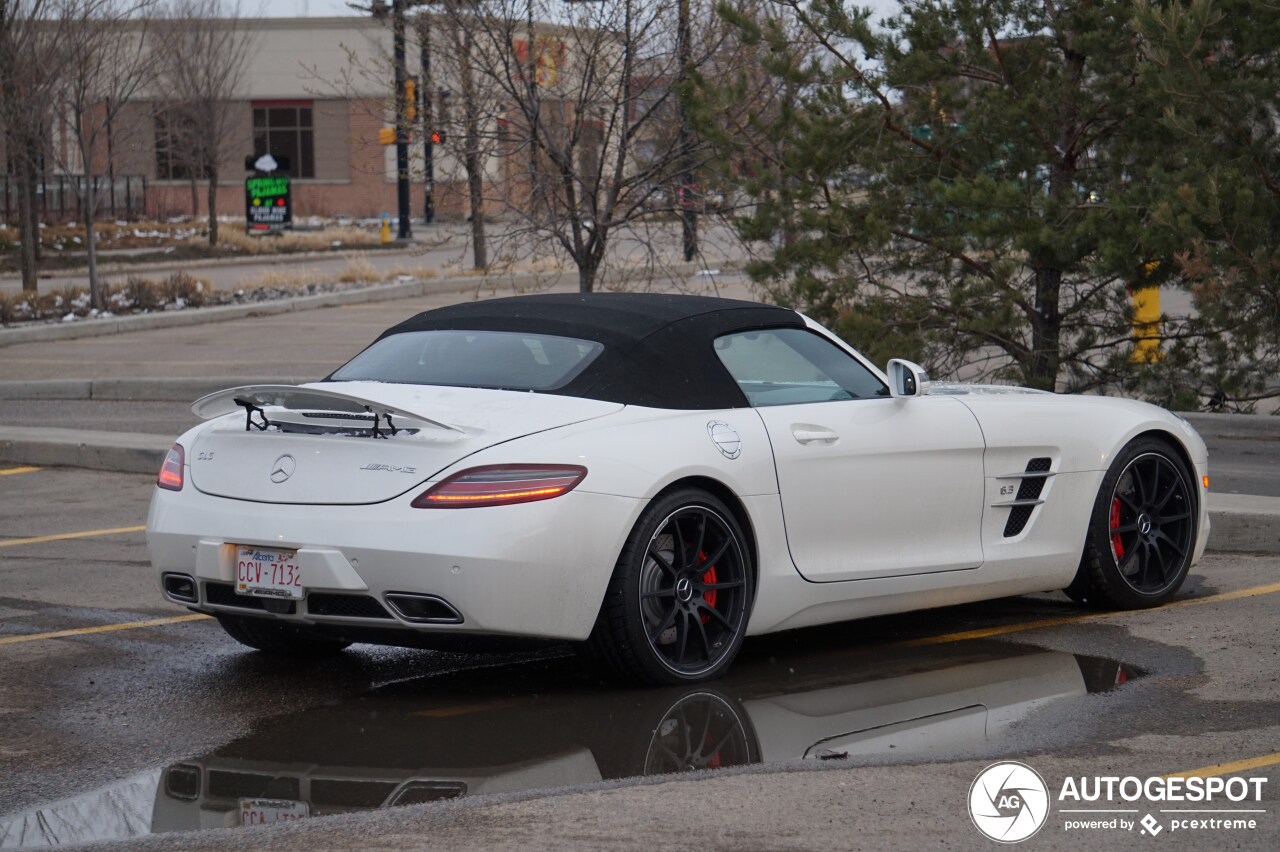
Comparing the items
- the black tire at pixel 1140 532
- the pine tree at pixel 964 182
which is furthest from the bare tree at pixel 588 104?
the black tire at pixel 1140 532

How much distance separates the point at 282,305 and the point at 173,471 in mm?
20963

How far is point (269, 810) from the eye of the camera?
15.3ft

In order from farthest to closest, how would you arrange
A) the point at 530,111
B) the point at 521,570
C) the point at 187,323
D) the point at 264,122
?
the point at 264,122 < the point at 187,323 < the point at 530,111 < the point at 521,570

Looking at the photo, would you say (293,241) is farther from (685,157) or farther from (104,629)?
(104,629)

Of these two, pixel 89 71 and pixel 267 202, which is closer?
pixel 89 71

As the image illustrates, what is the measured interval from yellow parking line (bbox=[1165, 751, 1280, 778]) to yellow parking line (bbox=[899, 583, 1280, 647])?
2.01 meters

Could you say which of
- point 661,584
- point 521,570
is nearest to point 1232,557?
point 661,584

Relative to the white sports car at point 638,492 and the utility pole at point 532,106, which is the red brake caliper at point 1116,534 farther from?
the utility pole at point 532,106

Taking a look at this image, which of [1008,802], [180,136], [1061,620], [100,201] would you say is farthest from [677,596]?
[100,201]

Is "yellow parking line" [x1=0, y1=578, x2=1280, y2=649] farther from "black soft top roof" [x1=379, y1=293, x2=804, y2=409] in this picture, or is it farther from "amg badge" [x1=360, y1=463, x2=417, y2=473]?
"amg badge" [x1=360, y1=463, x2=417, y2=473]

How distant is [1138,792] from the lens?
4625 millimetres

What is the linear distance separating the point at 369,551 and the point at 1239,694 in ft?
9.63

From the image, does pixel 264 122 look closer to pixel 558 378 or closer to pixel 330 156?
pixel 330 156

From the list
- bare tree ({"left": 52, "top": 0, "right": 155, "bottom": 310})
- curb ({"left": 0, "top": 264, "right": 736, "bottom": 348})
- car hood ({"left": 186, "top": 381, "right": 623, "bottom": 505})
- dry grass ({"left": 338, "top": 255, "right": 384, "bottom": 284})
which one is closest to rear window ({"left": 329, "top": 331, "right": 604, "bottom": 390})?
car hood ({"left": 186, "top": 381, "right": 623, "bottom": 505})
